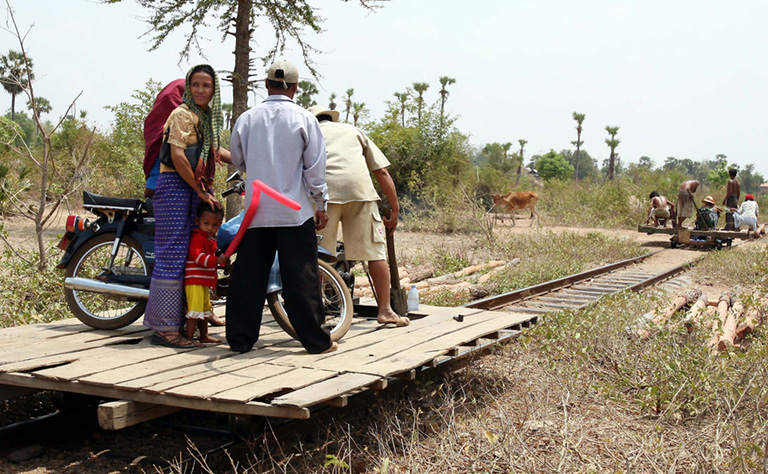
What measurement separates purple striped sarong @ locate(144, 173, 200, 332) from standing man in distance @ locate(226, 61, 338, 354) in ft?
1.36

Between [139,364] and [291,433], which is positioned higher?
[139,364]

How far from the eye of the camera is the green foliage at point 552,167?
102 m

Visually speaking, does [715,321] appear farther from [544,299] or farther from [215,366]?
[215,366]

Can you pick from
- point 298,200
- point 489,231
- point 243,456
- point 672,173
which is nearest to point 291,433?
point 243,456

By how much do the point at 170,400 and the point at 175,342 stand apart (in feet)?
3.99

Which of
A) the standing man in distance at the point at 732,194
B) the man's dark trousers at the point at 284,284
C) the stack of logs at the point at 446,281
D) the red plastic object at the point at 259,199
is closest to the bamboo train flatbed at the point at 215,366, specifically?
the man's dark trousers at the point at 284,284

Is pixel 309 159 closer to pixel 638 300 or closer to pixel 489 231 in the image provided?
pixel 638 300

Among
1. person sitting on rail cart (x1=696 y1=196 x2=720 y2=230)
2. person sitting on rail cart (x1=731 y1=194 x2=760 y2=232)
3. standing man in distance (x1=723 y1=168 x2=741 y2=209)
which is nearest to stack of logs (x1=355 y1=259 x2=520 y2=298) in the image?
person sitting on rail cart (x1=696 y1=196 x2=720 y2=230)

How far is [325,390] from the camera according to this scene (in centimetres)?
355

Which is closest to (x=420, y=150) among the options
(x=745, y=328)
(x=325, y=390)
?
(x=745, y=328)

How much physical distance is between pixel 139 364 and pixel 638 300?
5.66m

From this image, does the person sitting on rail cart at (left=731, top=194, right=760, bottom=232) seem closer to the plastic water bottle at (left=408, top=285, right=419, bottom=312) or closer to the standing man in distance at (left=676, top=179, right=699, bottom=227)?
the standing man in distance at (left=676, top=179, right=699, bottom=227)

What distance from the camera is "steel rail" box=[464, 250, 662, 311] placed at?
854 centimetres

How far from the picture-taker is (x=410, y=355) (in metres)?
4.43
